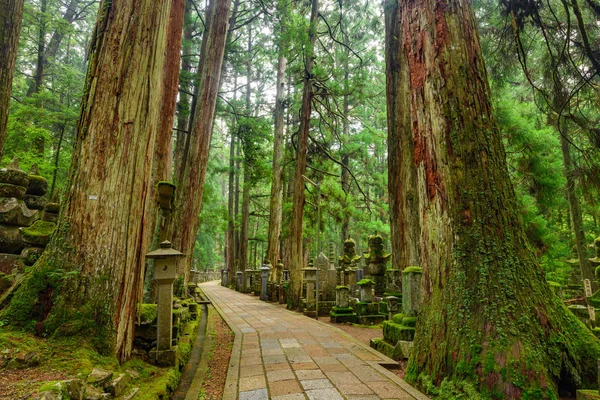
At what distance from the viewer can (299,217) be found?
1167cm

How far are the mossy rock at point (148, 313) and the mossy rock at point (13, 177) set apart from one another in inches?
184

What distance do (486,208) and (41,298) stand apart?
4.24 m

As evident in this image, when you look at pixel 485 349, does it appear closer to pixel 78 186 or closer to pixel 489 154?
pixel 489 154

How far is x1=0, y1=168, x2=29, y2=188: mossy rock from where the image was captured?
647 centimetres

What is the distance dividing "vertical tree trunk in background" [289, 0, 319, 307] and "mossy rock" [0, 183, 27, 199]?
23.9 feet

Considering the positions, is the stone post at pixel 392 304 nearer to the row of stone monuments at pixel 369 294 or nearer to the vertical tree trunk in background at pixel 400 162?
the row of stone monuments at pixel 369 294

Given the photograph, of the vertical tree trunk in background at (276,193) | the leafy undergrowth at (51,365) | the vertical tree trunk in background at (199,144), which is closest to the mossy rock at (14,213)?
the vertical tree trunk in background at (199,144)

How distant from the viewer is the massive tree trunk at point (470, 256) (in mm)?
2863

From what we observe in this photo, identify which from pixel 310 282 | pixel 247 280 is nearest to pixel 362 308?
pixel 310 282

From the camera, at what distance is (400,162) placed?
776 cm

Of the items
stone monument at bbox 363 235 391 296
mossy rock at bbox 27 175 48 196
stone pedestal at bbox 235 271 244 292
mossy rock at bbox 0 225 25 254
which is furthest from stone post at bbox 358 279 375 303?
stone pedestal at bbox 235 271 244 292

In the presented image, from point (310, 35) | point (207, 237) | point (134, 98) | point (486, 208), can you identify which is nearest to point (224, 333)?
point (134, 98)

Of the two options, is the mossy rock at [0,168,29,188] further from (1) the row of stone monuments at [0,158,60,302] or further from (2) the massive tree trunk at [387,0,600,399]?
(2) the massive tree trunk at [387,0,600,399]

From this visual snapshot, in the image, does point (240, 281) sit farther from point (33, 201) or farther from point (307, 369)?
point (307, 369)
